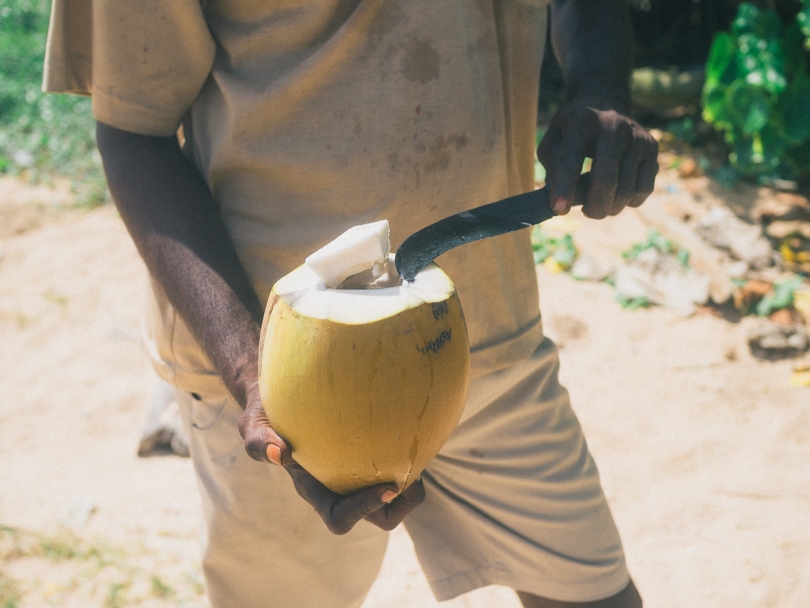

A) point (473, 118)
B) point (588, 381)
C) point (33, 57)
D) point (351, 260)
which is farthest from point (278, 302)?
point (33, 57)

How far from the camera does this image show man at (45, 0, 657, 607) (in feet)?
4.19

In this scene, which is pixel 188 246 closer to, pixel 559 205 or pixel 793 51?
pixel 559 205

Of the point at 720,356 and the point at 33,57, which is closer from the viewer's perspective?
the point at 720,356

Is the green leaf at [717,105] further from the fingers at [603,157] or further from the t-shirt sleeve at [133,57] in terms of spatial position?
the t-shirt sleeve at [133,57]

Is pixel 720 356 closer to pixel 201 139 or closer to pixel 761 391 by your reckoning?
pixel 761 391

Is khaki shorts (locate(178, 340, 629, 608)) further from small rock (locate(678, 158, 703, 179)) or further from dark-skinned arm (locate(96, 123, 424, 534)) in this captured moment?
small rock (locate(678, 158, 703, 179))

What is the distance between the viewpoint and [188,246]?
1303 mm

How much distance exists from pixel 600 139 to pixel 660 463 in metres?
1.84

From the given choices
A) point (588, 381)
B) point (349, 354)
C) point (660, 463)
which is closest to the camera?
point (349, 354)

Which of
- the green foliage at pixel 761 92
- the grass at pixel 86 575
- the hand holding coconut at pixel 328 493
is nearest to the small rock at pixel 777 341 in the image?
the green foliage at pixel 761 92

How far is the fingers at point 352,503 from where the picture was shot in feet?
3.56

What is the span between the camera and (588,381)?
3268mm

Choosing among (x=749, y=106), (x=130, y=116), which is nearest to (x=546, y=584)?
(x=130, y=116)

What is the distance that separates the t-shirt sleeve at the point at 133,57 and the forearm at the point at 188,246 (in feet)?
0.17
